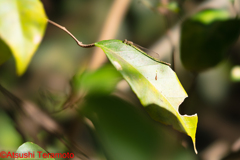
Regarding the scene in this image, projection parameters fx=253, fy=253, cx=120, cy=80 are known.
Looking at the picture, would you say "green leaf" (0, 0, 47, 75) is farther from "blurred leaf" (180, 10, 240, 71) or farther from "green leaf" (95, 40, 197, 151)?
"blurred leaf" (180, 10, 240, 71)

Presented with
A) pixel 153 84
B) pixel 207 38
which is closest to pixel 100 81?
pixel 153 84

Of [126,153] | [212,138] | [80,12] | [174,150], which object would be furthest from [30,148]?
[80,12]

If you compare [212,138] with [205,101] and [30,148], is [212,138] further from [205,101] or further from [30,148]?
[30,148]

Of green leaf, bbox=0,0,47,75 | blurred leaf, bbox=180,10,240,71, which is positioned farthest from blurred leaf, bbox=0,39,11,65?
blurred leaf, bbox=180,10,240,71

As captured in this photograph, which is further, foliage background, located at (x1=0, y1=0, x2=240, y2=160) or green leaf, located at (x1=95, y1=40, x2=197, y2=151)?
foliage background, located at (x1=0, y1=0, x2=240, y2=160)

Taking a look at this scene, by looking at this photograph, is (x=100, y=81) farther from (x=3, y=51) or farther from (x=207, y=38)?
(x=207, y=38)

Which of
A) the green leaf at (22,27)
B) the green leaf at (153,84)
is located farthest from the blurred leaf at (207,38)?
the green leaf at (22,27)
